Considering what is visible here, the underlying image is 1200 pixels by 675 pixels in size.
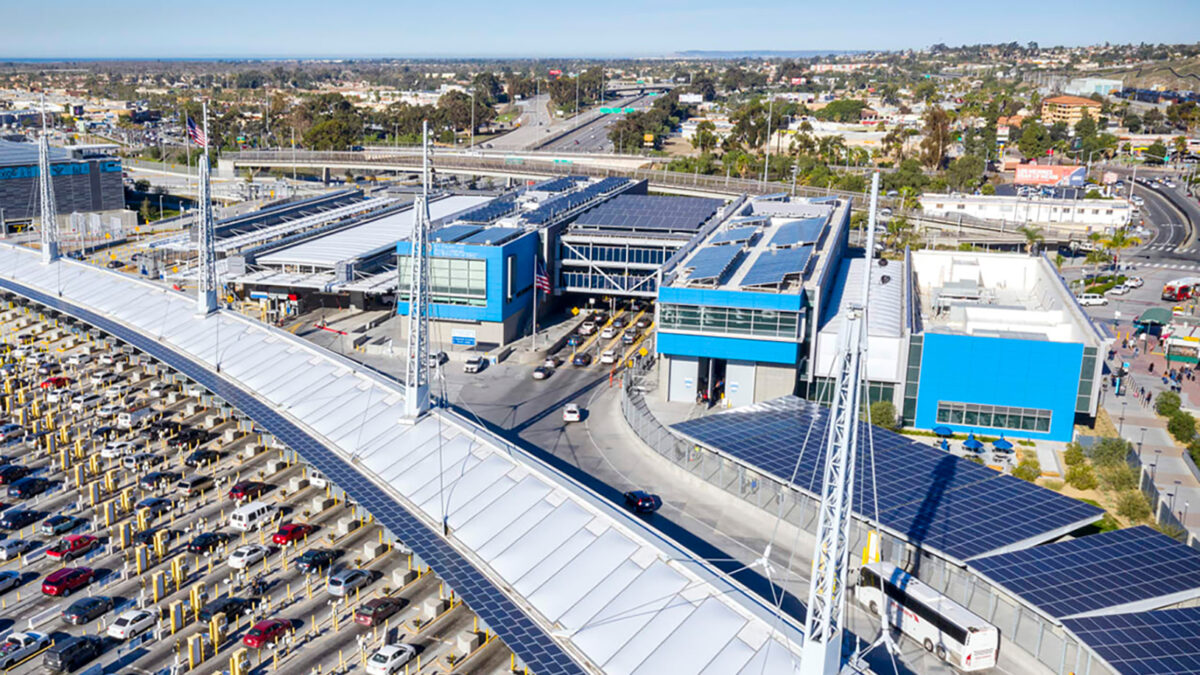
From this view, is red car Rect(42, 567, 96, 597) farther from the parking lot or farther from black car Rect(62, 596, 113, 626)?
black car Rect(62, 596, 113, 626)

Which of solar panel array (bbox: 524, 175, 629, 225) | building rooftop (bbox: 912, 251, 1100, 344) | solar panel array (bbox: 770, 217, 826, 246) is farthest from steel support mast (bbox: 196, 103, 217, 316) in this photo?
building rooftop (bbox: 912, 251, 1100, 344)

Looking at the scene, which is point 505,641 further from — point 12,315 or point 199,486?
point 12,315

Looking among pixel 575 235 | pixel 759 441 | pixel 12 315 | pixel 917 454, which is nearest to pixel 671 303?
pixel 759 441

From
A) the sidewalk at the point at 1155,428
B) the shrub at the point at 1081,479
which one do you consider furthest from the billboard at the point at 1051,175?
the shrub at the point at 1081,479

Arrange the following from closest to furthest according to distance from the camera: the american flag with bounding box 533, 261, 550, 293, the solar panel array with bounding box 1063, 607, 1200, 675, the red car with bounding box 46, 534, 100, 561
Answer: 1. the solar panel array with bounding box 1063, 607, 1200, 675
2. the red car with bounding box 46, 534, 100, 561
3. the american flag with bounding box 533, 261, 550, 293

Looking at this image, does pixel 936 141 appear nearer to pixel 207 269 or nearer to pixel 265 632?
pixel 207 269

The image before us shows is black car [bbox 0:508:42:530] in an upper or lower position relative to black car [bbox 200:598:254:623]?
lower

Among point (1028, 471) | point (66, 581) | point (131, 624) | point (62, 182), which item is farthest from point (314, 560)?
point (62, 182)

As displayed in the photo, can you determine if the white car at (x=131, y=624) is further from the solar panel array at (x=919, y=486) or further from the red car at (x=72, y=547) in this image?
the solar panel array at (x=919, y=486)
